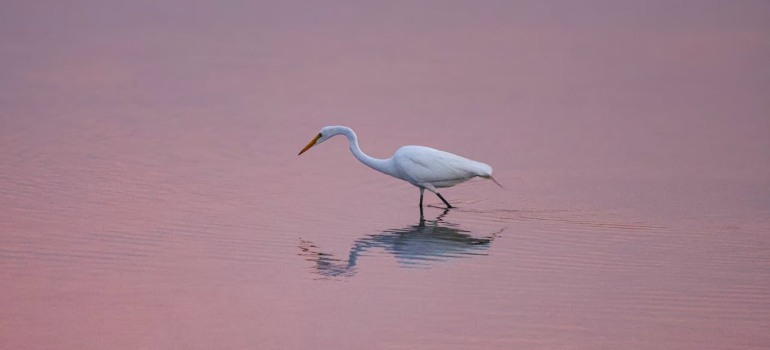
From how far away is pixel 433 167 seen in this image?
41.1ft

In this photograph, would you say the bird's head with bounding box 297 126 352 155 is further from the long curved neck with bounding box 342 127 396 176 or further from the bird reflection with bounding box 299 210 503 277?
the bird reflection with bounding box 299 210 503 277

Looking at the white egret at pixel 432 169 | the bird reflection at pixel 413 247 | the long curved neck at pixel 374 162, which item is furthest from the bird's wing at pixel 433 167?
the bird reflection at pixel 413 247

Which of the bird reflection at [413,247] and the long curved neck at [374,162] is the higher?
the long curved neck at [374,162]

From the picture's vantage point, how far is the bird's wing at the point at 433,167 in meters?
12.5

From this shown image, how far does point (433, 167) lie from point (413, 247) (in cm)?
212

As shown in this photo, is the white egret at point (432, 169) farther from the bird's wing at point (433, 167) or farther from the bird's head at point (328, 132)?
the bird's head at point (328, 132)

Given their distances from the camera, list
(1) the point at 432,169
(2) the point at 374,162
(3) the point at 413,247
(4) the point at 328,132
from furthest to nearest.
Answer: (4) the point at 328,132 < (2) the point at 374,162 < (1) the point at 432,169 < (3) the point at 413,247

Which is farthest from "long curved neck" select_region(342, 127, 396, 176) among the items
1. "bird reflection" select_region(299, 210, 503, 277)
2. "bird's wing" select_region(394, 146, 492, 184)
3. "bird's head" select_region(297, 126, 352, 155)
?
"bird reflection" select_region(299, 210, 503, 277)

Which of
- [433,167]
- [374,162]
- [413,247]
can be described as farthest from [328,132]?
[413,247]

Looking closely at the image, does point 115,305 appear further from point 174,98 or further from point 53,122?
point 174,98

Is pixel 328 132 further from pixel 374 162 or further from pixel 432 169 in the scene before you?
pixel 432 169

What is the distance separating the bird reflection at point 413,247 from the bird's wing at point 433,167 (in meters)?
0.82

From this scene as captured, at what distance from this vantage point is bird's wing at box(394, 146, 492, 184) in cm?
1252

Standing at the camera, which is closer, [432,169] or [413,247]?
[413,247]
